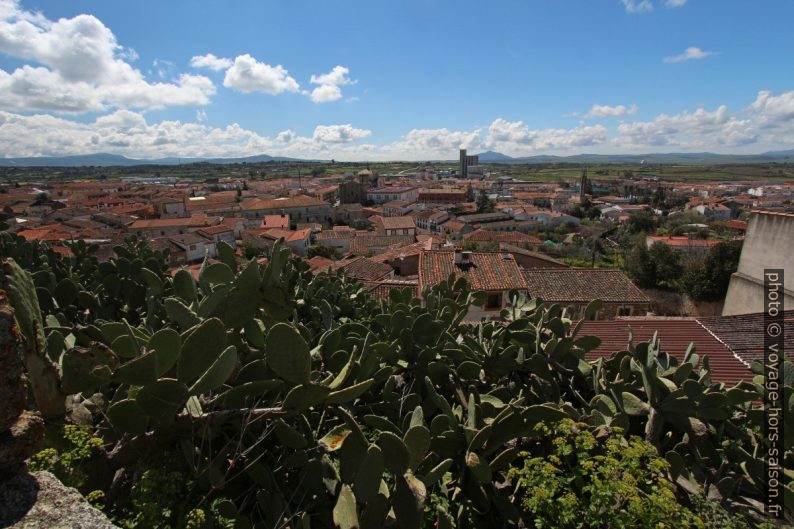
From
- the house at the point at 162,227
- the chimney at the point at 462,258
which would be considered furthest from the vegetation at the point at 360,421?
the house at the point at 162,227

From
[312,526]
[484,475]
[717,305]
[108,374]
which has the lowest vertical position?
[717,305]

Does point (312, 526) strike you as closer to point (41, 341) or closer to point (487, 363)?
point (41, 341)

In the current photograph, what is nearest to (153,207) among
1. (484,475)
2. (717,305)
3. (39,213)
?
(39,213)

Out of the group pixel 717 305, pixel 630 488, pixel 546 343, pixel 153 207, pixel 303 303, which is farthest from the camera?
pixel 153 207

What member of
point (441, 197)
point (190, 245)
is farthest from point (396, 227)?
point (441, 197)

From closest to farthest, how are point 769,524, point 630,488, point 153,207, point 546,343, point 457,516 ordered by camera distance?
point 630,488, point 769,524, point 457,516, point 546,343, point 153,207

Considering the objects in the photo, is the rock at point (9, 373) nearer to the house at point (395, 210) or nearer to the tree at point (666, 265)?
the tree at point (666, 265)

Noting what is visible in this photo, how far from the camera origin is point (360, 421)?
2.87m

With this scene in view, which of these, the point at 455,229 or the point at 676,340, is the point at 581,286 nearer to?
the point at 676,340

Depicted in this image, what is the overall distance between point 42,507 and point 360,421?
181 cm

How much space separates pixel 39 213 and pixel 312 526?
61.4 m

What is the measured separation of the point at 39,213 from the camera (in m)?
48.1

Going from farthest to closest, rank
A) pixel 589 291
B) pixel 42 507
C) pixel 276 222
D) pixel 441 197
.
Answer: pixel 441 197
pixel 276 222
pixel 589 291
pixel 42 507

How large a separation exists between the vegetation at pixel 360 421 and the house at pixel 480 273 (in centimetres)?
939
